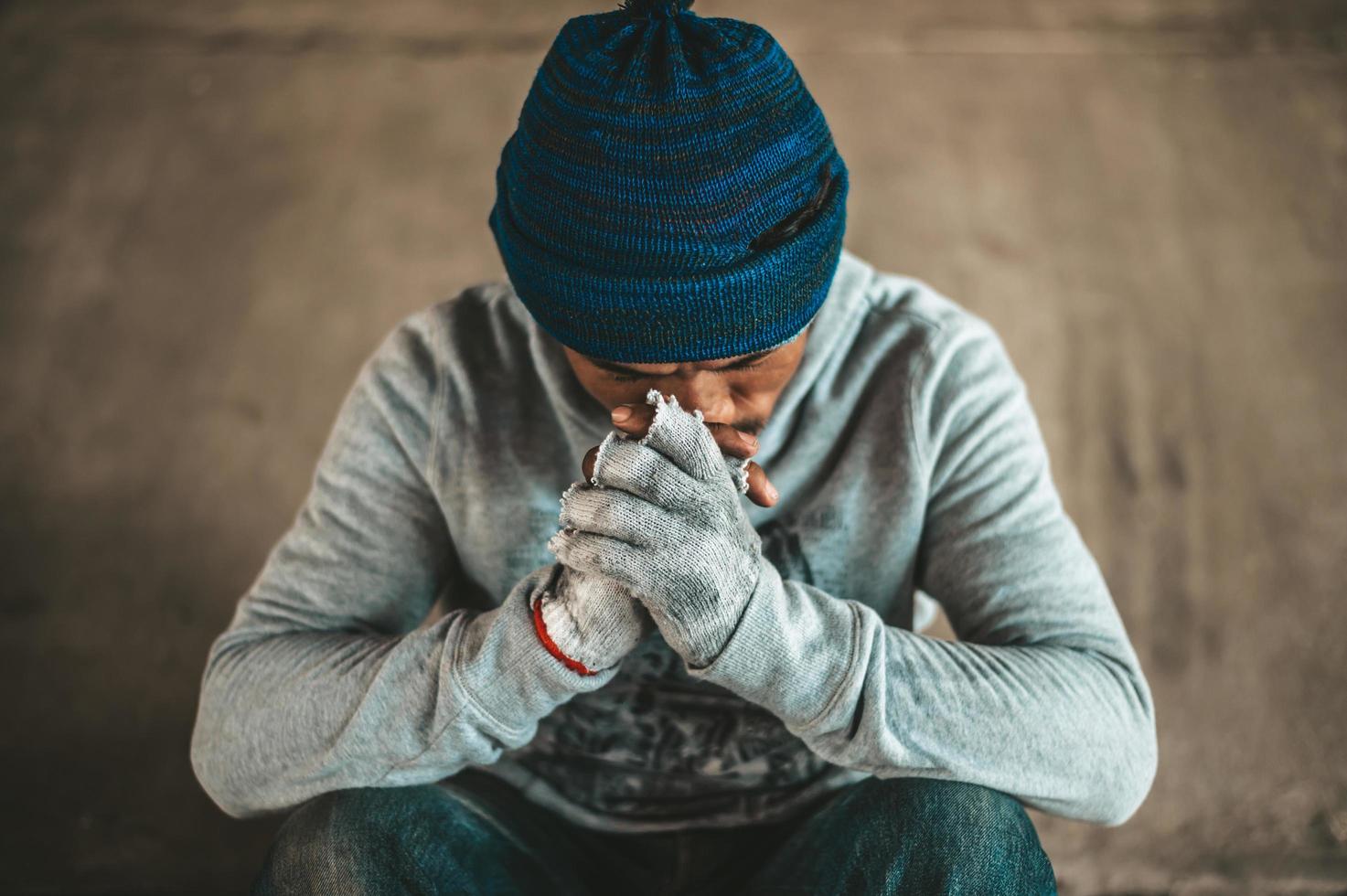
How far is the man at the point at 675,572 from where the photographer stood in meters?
0.85

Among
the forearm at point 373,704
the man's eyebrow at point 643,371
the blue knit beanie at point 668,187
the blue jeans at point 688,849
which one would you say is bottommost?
the blue jeans at point 688,849

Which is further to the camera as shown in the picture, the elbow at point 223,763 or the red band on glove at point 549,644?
the elbow at point 223,763

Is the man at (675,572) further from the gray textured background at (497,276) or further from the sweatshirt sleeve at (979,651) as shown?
the gray textured background at (497,276)

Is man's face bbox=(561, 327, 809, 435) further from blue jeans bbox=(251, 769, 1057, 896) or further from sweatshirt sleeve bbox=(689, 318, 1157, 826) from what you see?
blue jeans bbox=(251, 769, 1057, 896)

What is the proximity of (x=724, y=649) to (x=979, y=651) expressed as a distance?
9.4 inches

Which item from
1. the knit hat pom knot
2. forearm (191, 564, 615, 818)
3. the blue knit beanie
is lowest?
forearm (191, 564, 615, 818)

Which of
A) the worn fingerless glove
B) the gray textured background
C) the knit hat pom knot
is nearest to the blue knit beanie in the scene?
the knit hat pom knot

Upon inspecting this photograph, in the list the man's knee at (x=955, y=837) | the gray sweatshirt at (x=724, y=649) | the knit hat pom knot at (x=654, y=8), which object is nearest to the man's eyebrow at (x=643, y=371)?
the gray sweatshirt at (x=724, y=649)

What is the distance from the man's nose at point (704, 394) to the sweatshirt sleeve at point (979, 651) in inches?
5.6

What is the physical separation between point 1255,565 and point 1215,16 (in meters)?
1.36

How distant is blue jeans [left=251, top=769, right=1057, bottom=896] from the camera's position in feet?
3.02

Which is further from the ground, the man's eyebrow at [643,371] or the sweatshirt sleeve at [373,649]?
the man's eyebrow at [643,371]

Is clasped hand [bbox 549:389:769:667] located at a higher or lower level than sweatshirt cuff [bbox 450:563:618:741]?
higher

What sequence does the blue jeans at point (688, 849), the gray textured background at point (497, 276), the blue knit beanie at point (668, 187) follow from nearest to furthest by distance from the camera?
the blue knit beanie at point (668, 187) → the blue jeans at point (688, 849) → the gray textured background at point (497, 276)
